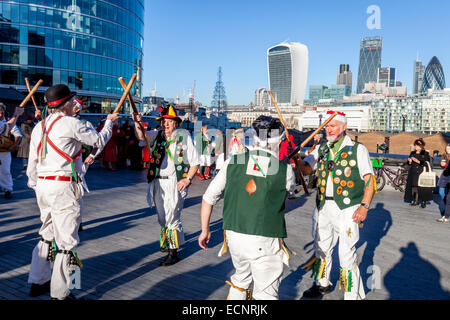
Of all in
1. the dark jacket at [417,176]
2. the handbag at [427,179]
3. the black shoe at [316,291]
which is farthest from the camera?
the dark jacket at [417,176]

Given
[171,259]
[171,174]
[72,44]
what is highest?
[72,44]

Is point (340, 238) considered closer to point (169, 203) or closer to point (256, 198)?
point (256, 198)

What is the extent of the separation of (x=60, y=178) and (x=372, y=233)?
5.91 m

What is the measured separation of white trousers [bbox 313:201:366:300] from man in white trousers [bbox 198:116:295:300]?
4.13ft

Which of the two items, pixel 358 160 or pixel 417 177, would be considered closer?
pixel 358 160

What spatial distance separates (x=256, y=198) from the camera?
2963mm

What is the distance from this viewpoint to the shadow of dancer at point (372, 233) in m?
5.40

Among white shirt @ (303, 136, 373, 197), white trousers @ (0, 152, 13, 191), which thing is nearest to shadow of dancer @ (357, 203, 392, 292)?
white shirt @ (303, 136, 373, 197)

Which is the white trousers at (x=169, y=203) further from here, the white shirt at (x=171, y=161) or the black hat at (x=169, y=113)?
the black hat at (x=169, y=113)

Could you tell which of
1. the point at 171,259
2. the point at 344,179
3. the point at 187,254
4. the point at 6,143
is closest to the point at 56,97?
the point at 171,259

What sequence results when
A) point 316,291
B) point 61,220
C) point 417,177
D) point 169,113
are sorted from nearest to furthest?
1. point 61,220
2. point 316,291
3. point 169,113
4. point 417,177

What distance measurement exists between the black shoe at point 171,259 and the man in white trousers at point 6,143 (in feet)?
15.2

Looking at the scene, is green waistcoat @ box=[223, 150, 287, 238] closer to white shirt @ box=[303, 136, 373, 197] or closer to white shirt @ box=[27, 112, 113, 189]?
white shirt @ box=[303, 136, 373, 197]

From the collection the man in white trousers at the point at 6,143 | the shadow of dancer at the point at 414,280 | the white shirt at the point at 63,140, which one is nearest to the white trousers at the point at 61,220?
the white shirt at the point at 63,140
